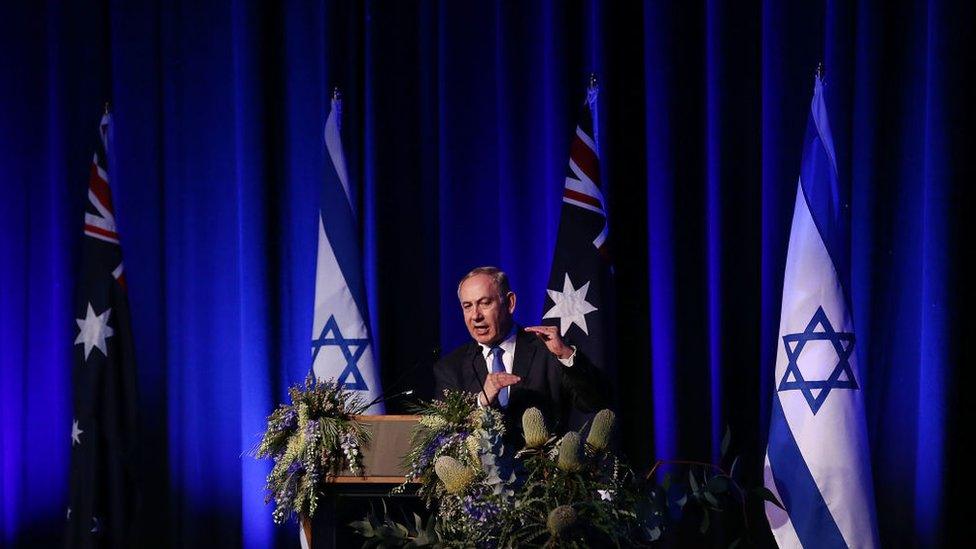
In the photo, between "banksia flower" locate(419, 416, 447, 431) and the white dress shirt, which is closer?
"banksia flower" locate(419, 416, 447, 431)

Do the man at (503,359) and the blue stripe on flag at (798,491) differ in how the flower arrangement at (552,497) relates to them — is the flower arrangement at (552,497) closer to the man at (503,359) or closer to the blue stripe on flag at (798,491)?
the man at (503,359)

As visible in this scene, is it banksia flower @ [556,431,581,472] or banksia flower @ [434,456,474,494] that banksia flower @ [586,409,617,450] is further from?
banksia flower @ [434,456,474,494]

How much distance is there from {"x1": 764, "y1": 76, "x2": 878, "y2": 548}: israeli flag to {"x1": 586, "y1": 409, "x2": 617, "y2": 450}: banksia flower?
1.91m

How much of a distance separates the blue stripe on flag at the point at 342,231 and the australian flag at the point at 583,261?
36.1 inches

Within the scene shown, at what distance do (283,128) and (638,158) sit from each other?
6.45 ft

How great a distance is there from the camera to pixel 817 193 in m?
3.93

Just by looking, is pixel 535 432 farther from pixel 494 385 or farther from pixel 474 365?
pixel 474 365

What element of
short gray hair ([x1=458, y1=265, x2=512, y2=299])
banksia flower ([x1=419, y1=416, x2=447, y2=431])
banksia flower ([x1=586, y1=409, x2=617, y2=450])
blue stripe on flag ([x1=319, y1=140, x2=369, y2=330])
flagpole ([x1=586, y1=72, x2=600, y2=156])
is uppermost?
flagpole ([x1=586, y1=72, x2=600, y2=156])

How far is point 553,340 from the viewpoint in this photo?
10.3ft

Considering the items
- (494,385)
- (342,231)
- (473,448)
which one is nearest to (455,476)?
(473,448)

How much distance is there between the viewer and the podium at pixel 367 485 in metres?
2.94

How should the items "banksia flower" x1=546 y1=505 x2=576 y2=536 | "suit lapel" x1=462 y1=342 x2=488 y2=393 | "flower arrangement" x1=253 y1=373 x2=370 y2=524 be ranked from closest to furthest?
"banksia flower" x1=546 y1=505 x2=576 y2=536, "flower arrangement" x1=253 y1=373 x2=370 y2=524, "suit lapel" x1=462 y1=342 x2=488 y2=393

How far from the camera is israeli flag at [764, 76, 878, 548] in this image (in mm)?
3746

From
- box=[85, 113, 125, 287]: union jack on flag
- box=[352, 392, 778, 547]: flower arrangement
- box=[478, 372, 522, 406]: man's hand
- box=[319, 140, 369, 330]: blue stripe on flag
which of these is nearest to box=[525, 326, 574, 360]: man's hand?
box=[478, 372, 522, 406]: man's hand
